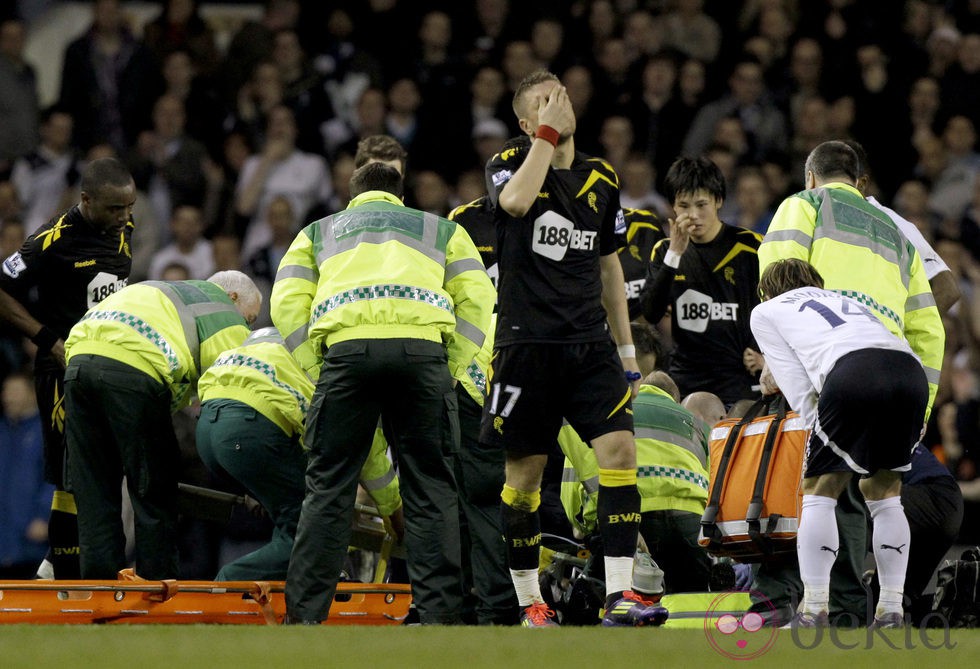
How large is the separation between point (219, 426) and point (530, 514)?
2.11 m

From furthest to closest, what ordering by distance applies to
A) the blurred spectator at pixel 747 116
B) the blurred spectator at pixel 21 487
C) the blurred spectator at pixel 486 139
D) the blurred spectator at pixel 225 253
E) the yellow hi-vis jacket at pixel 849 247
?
the blurred spectator at pixel 747 116 < the blurred spectator at pixel 486 139 < the blurred spectator at pixel 225 253 < the blurred spectator at pixel 21 487 < the yellow hi-vis jacket at pixel 849 247

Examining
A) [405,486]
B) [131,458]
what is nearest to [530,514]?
[405,486]

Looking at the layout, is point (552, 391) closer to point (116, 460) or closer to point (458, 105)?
point (116, 460)

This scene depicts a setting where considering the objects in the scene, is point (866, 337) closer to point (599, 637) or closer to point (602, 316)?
point (602, 316)

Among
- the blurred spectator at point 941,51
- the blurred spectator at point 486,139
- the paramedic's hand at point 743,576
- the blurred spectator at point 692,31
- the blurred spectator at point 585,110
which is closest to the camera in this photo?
the paramedic's hand at point 743,576

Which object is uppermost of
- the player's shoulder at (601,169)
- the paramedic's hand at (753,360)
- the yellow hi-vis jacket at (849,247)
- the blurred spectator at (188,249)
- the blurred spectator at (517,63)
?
the blurred spectator at (517,63)

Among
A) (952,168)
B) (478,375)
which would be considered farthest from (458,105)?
(478,375)

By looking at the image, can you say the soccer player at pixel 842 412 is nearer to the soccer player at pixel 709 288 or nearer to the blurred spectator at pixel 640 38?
the soccer player at pixel 709 288

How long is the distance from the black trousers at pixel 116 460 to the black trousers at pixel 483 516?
1.64 m

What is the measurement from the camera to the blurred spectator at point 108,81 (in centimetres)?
1503

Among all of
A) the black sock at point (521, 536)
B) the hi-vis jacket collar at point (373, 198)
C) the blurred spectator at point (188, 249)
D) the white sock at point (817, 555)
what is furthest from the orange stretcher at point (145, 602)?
the blurred spectator at point (188, 249)

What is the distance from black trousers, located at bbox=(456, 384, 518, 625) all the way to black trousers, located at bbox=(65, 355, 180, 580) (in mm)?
1635

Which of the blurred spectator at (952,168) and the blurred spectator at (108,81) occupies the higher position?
the blurred spectator at (108,81)

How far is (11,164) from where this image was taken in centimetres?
1457
